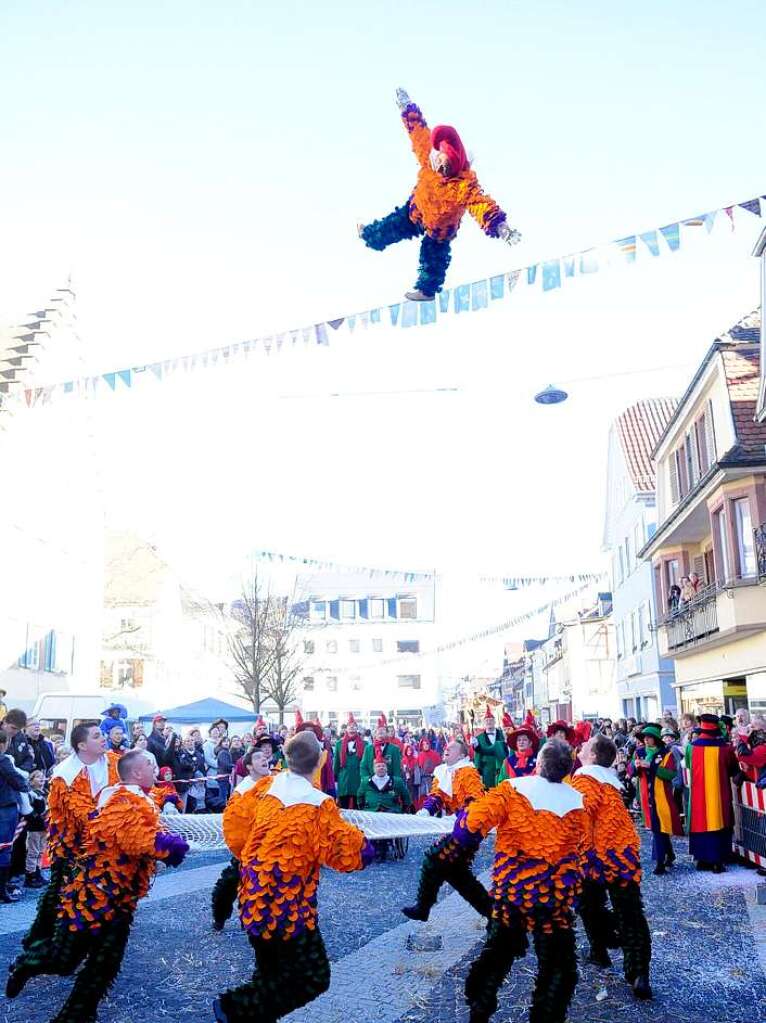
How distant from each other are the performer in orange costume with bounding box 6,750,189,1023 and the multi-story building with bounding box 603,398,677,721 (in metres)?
27.4

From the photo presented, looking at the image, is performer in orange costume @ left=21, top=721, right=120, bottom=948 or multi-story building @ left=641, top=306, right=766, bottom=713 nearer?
performer in orange costume @ left=21, top=721, right=120, bottom=948

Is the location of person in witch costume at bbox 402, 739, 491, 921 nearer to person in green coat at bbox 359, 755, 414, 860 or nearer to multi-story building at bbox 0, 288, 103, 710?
person in green coat at bbox 359, 755, 414, 860

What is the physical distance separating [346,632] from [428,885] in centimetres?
6070

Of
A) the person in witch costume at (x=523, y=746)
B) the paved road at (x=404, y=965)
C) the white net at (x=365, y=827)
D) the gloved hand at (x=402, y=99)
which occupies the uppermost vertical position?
the gloved hand at (x=402, y=99)

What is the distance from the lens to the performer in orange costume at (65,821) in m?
6.92

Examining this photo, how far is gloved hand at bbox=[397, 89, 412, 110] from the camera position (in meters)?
7.11

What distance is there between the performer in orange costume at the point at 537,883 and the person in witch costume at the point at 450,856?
191 centimetres

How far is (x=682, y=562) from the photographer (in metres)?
27.9

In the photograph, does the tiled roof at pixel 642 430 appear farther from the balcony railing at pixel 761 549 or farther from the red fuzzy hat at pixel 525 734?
the red fuzzy hat at pixel 525 734

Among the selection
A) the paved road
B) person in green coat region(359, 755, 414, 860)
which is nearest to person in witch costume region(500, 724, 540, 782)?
the paved road

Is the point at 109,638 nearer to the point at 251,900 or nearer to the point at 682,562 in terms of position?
the point at 682,562

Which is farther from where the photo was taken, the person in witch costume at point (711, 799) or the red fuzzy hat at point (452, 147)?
the person in witch costume at point (711, 799)

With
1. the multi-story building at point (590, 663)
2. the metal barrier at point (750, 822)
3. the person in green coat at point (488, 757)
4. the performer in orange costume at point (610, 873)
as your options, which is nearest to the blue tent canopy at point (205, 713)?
the person in green coat at point (488, 757)

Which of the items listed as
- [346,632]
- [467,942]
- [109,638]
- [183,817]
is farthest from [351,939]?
[346,632]
